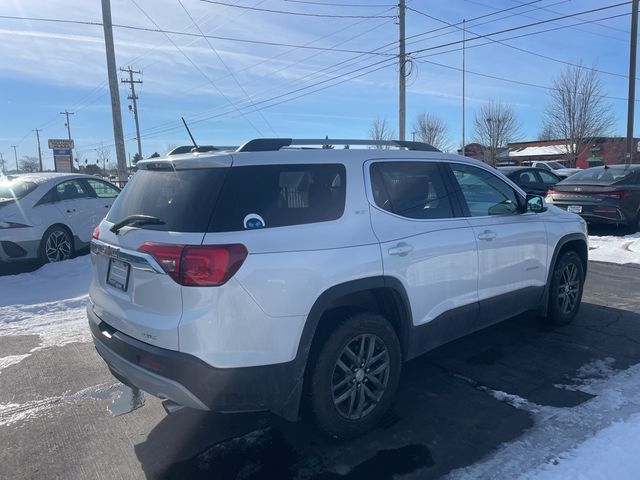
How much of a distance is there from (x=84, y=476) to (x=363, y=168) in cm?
252

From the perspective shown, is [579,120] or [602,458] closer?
[602,458]

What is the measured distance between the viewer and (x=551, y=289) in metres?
5.02

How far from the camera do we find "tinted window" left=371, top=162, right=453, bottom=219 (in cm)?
345

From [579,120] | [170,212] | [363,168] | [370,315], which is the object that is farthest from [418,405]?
[579,120]

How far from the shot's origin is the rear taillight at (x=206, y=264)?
260 centimetres

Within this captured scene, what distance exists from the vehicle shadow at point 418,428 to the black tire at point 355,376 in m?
0.15

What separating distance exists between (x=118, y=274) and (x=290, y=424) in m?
1.53

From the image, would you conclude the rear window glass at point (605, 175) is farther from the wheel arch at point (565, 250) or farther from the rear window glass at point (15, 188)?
the rear window glass at point (15, 188)

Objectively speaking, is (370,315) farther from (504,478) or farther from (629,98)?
(629,98)

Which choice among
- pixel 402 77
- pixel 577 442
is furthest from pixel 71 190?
pixel 402 77

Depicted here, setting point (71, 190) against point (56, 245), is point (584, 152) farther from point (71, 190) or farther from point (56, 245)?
point (56, 245)

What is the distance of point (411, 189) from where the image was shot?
3.69m

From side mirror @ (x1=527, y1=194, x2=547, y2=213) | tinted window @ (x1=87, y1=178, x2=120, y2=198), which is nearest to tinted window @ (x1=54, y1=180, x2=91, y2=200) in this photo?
tinted window @ (x1=87, y1=178, x2=120, y2=198)

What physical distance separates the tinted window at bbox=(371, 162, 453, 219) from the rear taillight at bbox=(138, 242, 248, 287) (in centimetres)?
116
